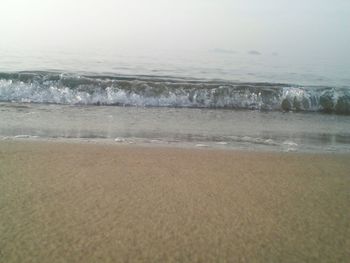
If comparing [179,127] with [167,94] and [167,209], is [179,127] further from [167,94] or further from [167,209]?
[167,209]

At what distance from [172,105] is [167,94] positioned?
0.72 meters

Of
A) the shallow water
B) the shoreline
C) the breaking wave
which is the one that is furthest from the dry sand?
the breaking wave

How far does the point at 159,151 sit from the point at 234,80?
12.3 meters

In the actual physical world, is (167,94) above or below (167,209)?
above

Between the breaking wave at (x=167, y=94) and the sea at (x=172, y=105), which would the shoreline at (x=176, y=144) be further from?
the breaking wave at (x=167, y=94)

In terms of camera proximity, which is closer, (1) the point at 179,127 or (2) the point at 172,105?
(1) the point at 179,127

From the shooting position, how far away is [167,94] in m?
14.2

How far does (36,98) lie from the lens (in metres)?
13.2

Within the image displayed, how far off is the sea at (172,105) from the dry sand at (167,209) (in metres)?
1.86


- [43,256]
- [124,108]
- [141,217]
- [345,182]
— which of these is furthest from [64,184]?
[124,108]

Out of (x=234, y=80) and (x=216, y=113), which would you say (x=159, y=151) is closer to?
(x=216, y=113)

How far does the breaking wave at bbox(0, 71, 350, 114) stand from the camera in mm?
13641

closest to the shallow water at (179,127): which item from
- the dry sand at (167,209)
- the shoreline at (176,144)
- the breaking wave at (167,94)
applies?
the shoreline at (176,144)

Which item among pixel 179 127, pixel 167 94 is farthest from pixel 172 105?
pixel 179 127
